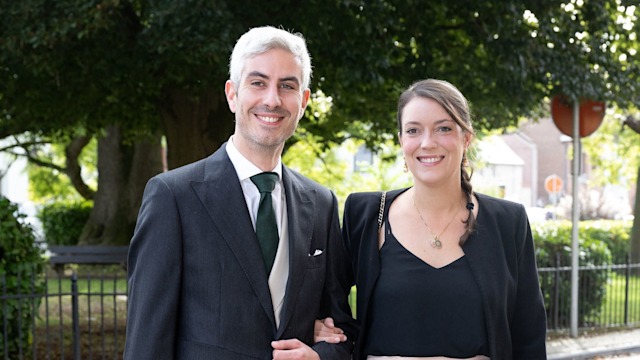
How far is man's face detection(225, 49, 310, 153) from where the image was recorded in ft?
→ 10.2

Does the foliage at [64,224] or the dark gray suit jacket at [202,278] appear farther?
the foliage at [64,224]

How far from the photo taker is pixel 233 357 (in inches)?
117

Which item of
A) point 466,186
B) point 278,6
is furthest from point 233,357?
point 278,6

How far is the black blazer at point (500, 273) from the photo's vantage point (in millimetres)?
3504

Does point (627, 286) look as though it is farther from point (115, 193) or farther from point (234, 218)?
point (115, 193)

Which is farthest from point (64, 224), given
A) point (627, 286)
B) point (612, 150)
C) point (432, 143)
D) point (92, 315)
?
point (432, 143)

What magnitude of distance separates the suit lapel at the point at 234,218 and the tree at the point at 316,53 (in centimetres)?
568

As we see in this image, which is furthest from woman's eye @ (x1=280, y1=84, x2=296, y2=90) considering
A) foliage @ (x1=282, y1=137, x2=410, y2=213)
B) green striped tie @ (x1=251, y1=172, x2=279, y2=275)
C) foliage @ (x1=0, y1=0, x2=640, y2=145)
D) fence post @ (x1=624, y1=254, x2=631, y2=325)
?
foliage @ (x1=282, y1=137, x2=410, y2=213)

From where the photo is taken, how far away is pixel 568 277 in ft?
40.5

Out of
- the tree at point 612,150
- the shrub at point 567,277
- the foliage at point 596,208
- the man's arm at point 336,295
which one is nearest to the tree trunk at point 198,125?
the shrub at point 567,277

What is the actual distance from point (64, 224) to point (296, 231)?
23.2m

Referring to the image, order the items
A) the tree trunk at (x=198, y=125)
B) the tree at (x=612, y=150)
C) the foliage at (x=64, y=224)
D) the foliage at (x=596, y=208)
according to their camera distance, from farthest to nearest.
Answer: the foliage at (x=596, y=208)
the tree at (x=612, y=150)
the foliage at (x=64, y=224)
the tree trunk at (x=198, y=125)

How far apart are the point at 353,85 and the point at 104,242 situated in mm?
12055

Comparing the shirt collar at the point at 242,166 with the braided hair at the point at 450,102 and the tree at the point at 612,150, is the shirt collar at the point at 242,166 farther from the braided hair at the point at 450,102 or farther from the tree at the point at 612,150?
the tree at the point at 612,150
